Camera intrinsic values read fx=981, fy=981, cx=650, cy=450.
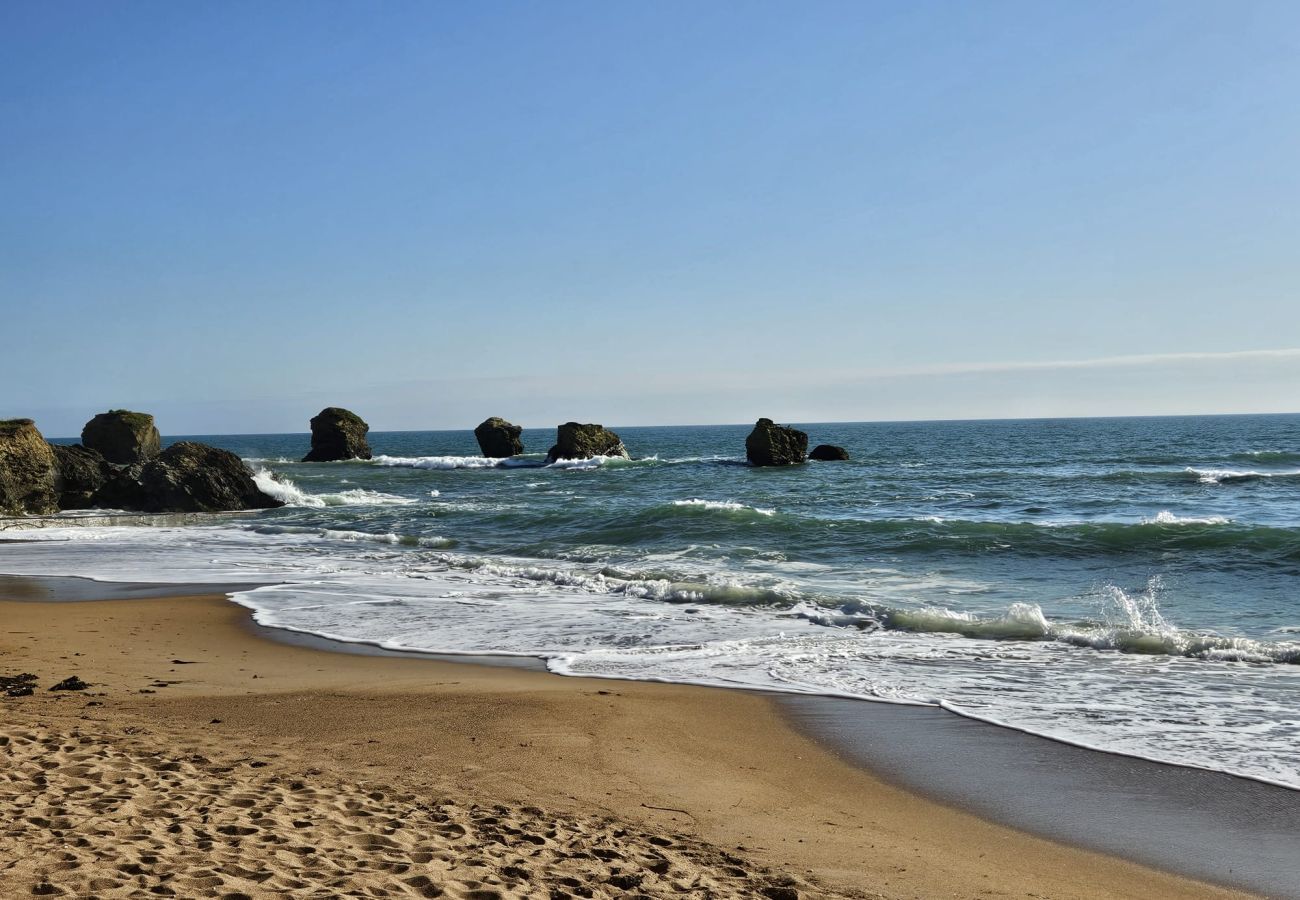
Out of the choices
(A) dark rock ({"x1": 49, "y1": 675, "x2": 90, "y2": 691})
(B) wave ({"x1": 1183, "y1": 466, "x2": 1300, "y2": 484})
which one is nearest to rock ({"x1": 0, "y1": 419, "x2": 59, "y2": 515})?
(A) dark rock ({"x1": 49, "y1": 675, "x2": 90, "y2": 691})

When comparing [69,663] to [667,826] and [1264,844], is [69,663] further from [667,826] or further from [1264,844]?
[1264,844]

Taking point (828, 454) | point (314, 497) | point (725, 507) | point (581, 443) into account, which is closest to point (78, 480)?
point (314, 497)

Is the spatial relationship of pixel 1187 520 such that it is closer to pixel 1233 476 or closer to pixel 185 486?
pixel 1233 476

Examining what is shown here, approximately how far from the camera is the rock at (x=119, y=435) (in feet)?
153

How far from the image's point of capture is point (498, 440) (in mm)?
64000

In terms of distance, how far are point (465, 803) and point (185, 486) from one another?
3016cm

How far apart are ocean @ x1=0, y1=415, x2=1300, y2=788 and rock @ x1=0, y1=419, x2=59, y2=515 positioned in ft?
3.56

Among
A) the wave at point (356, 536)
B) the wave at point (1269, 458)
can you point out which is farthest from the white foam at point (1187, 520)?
the wave at point (1269, 458)

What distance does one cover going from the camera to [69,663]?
380 inches

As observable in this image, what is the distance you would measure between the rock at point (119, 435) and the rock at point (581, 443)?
20.5 meters

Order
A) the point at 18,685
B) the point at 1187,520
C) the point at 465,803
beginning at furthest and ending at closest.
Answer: the point at 1187,520
the point at 18,685
the point at 465,803

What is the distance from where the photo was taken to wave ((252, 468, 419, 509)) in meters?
34.2

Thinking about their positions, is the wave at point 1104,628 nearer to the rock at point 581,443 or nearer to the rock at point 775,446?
the rock at point 775,446

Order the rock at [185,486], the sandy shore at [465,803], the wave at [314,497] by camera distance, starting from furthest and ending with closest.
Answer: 1. the wave at [314,497]
2. the rock at [185,486]
3. the sandy shore at [465,803]
